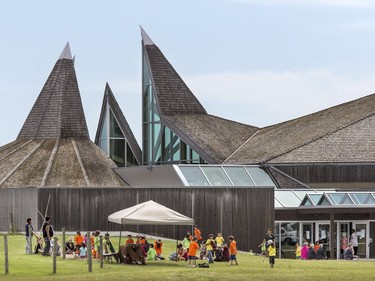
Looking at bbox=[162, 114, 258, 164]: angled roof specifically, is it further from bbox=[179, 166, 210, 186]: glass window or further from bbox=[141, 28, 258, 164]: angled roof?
bbox=[179, 166, 210, 186]: glass window

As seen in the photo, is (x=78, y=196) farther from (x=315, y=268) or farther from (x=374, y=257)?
(x=315, y=268)

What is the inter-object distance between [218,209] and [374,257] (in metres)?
8.54

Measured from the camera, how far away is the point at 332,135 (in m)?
75.3

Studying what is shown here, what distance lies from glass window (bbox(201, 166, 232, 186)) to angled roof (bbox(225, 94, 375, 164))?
15.7 ft

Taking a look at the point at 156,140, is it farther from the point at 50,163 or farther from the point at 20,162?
the point at 20,162

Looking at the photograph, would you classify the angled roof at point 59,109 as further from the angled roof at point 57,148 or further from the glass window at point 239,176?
the glass window at point 239,176

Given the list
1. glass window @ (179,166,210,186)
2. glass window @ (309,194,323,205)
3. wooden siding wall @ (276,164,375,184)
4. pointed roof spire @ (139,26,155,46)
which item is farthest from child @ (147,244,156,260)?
pointed roof spire @ (139,26,155,46)

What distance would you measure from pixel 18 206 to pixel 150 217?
76.6 feet

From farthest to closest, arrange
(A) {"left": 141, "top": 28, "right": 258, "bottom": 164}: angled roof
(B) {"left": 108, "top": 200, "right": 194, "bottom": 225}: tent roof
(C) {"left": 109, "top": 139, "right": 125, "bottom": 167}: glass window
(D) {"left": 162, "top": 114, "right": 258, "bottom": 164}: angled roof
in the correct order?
(C) {"left": 109, "top": 139, "right": 125, "bottom": 167}: glass window < (A) {"left": 141, "top": 28, "right": 258, "bottom": 164}: angled roof < (D) {"left": 162, "top": 114, "right": 258, "bottom": 164}: angled roof < (B) {"left": 108, "top": 200, "right": 194, "bottom": 225}: tent roof

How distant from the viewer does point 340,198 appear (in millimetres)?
61188

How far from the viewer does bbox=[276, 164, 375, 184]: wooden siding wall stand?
7169 cm

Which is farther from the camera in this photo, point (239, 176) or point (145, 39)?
point (145, 39)

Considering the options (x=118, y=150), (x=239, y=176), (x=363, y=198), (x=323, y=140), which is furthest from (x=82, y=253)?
(x=118, y=150)

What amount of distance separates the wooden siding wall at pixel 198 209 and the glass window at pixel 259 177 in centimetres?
653
